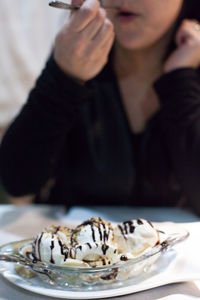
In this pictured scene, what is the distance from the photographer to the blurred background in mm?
1235

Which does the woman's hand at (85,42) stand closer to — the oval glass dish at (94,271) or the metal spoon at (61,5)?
the metal spoon at (61,5)

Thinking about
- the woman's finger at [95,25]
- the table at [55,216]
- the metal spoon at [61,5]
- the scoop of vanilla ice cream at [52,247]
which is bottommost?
the table at [55,216]

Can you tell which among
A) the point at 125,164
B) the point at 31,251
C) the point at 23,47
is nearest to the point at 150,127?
the point at 125,164

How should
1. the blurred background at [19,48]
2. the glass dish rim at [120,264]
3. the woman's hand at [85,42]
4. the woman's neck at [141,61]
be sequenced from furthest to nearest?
the blurred background at [19,48]
the woman's neck at [141,61]
the woman's hand at [85,42]
the glass dish rim at [120,264]

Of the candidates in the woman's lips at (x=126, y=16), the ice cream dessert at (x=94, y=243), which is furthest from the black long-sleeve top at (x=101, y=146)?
the ice cream dessert at (x=94, y=243)

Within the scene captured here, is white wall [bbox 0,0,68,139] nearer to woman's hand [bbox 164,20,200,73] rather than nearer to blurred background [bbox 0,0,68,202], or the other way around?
blurred background [bbox 0,0,68,202]

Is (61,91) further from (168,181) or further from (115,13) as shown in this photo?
(168,181)

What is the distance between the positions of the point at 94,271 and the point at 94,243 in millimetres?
41

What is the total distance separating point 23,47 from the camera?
1.26 m

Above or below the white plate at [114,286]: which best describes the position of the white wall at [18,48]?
below

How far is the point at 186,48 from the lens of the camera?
70cm

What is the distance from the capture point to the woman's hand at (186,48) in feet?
2.25

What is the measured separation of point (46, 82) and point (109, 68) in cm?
17

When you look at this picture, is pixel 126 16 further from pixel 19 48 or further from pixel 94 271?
pixel 19 48
